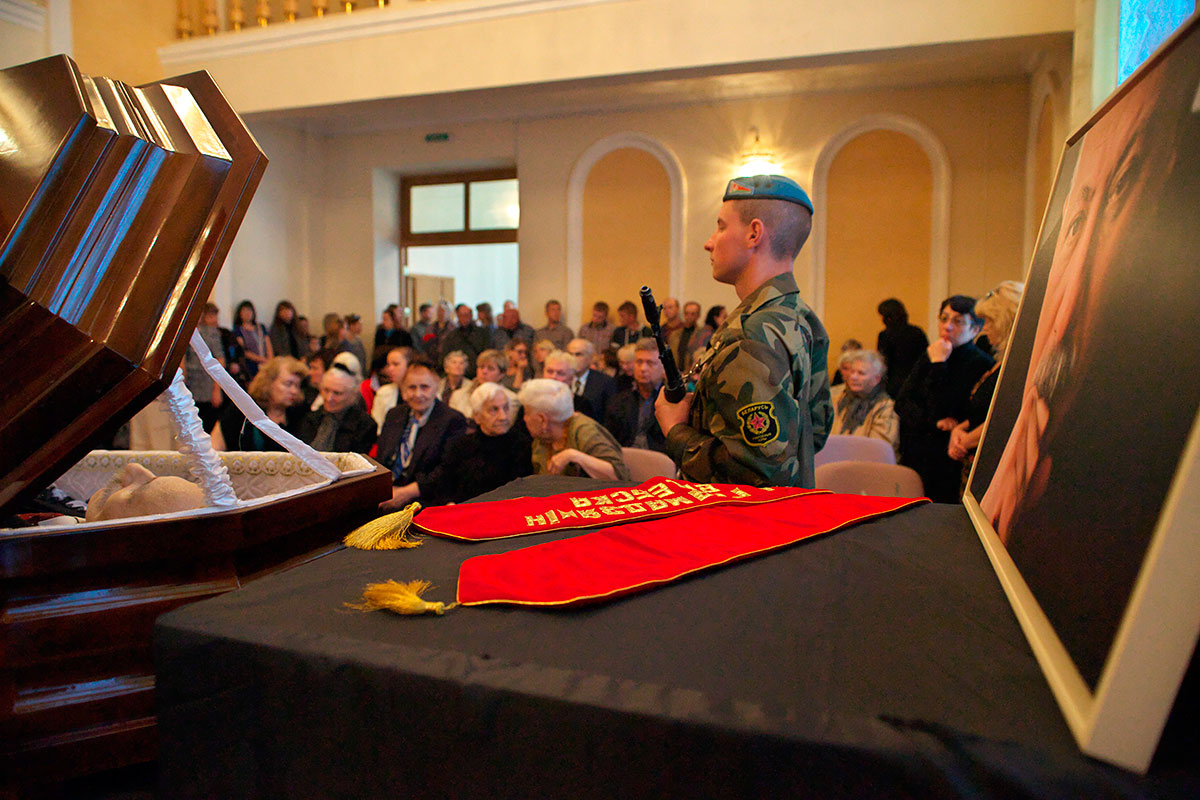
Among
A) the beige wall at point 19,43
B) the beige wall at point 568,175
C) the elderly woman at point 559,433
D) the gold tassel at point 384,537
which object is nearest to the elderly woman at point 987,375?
the elderly woman at point 559,433

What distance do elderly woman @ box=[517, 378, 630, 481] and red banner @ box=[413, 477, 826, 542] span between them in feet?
5.49

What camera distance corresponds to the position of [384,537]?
2.72 ft

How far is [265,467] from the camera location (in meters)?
1.57

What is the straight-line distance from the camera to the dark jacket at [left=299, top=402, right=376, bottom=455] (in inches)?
134

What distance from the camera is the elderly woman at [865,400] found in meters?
3.52

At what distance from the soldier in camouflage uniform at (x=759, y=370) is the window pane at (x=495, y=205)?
7.94 m

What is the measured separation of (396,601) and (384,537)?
0.81ft

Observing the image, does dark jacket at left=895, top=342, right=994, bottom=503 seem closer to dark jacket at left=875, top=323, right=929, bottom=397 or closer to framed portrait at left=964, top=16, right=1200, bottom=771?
dark jacket at left=875, top=323, right=929, bottom=397

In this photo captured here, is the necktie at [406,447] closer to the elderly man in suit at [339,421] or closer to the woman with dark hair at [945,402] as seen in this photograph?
the elderly man in suit at [339,421]

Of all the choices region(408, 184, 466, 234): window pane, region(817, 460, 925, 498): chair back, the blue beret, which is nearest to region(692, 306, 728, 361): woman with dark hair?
region(408, 184, 466, 234): window pane

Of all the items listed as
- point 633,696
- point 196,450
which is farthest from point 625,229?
point 633,696

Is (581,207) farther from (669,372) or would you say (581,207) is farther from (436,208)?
(669,372)

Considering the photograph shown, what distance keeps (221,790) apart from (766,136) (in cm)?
781

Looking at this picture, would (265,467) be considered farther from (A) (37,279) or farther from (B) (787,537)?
(B) (787,537)
